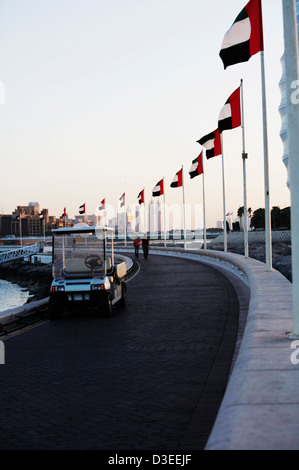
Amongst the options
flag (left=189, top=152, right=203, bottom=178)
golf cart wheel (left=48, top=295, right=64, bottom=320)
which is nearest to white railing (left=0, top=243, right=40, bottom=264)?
flag (left=189, top=152, right=203, bottom=178)

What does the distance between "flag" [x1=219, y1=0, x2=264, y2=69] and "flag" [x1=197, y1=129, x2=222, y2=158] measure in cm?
1332

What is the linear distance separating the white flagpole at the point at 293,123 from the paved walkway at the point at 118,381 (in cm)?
156

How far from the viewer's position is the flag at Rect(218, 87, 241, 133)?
2188 cm

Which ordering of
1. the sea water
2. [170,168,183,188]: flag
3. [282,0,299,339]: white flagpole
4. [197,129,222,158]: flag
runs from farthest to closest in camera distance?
1. the sea water
2. [170,168,183,188]: flag
3. [197,129,222,158]: flag
4. [282,0,299,339]: white flagpole

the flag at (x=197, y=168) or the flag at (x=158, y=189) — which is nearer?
the flag at (x=197, y=168)

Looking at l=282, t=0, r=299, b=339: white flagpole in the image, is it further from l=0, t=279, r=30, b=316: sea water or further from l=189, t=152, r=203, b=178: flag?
l=0, t=279, r=30, b=316: sea water

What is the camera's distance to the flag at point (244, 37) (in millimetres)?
14383

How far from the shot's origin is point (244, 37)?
14.8 meters

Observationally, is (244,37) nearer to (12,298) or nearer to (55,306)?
(55,306)

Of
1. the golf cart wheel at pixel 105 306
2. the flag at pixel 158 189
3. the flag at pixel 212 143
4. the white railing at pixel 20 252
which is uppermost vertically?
the flag at pixel 212 143

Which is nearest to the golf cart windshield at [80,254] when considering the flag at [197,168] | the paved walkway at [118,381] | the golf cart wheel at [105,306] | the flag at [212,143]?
the golf cart wheel at [105,306]

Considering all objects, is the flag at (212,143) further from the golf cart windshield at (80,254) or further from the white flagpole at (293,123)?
the white flagpole at (293,123)

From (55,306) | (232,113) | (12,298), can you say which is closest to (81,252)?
(55,306)
